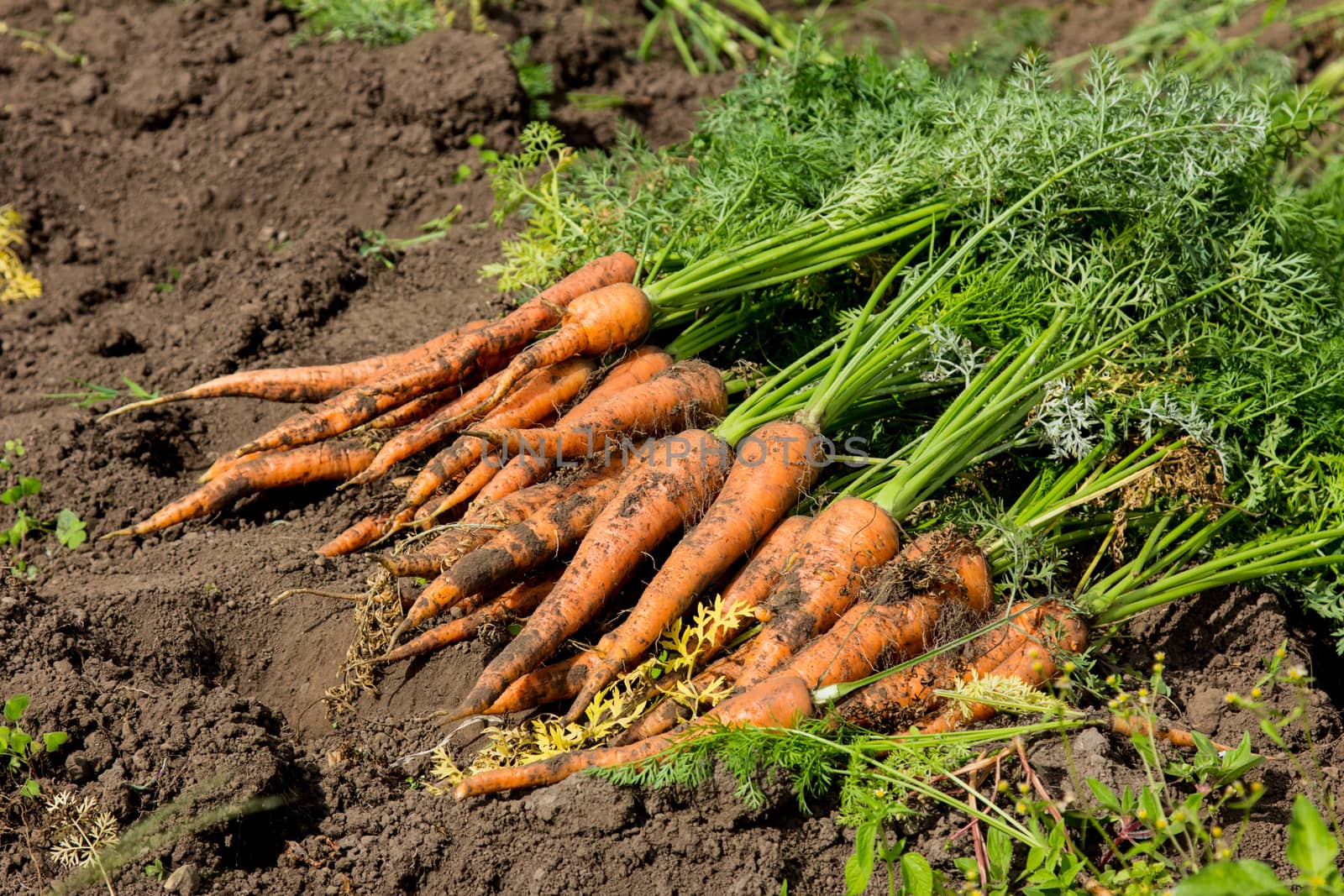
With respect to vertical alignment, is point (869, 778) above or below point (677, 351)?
below

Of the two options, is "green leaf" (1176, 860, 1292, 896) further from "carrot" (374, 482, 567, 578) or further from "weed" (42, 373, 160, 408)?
"weed" (42, 373, 160, 408)

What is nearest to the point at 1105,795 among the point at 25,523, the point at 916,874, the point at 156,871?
the point at 916,874

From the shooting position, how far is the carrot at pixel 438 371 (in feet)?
10.8

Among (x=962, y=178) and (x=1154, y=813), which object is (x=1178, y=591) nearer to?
Answer: (x=1154, y=813)

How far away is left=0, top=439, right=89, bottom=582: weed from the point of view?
10.4 ft

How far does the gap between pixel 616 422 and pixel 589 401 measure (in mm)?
214

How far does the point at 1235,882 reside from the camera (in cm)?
172

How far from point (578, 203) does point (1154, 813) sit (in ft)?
8.58

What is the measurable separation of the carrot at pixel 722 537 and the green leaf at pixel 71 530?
5.25 feet

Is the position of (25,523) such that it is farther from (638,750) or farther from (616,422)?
(638,750)

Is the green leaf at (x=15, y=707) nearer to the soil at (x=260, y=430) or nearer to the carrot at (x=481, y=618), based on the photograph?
the soil at (x=260, y=430)

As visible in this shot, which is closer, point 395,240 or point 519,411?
point 519,411

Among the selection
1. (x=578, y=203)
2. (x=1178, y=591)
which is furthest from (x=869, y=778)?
(x=578, y=203)

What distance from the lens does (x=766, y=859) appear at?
231cm
